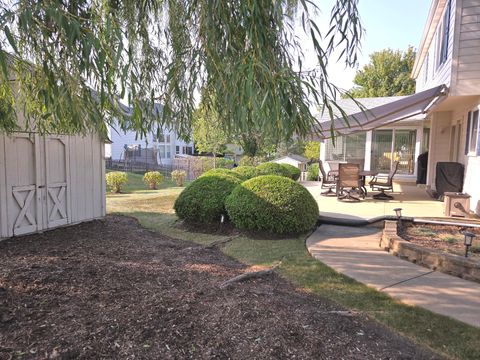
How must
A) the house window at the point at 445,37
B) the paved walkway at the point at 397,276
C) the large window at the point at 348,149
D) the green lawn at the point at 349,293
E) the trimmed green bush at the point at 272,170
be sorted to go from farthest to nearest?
the large window at the point at 348,149 < the trimmed green bush at the point at 272,170 < the house window at the point at 445,37 < the paved walkway at the point at 397,276 < the green lawn at the point at 349,293

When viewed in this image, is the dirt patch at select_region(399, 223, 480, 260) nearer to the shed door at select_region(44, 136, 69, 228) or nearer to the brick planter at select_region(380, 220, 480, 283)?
the brick planter at select_region(380, 220, 480, 283)

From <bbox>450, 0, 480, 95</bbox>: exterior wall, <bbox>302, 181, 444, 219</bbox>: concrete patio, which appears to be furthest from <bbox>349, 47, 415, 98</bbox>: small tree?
<bbox>450, 0, 480, 95</bbox>: exterior wall

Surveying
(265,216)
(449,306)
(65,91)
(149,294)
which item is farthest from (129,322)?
(265,216)

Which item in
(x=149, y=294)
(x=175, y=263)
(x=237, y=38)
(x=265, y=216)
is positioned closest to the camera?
(x=237, y=38)

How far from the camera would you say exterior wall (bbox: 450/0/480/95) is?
22.0ft

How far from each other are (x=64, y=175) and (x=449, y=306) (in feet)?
20.7

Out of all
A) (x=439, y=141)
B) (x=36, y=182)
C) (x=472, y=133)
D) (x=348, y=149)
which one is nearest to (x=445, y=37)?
(x=472, y=133)

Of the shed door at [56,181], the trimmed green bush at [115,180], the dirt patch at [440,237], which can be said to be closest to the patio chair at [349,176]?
the dirt patch at [440,237]

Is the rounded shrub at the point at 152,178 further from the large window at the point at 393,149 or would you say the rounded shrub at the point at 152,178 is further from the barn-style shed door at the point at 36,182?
the large window at the point at 393,149

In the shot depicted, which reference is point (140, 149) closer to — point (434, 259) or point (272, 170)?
point (272, 170)

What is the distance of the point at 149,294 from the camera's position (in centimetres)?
321

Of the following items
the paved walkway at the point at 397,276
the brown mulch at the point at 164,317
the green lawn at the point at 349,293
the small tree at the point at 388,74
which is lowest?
the green lawn at the point at 349,293

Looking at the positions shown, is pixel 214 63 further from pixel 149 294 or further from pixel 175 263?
pixel 175 263

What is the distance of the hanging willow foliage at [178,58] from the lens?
6.44ft
